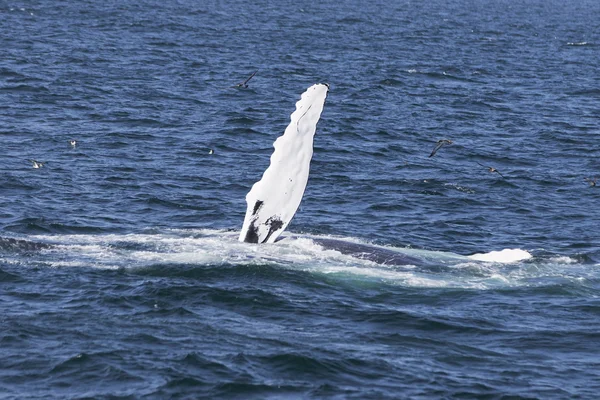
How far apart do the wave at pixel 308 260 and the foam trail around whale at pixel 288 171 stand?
1.05m

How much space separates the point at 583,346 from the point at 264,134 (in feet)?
70.1

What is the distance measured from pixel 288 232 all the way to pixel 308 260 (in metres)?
2.82

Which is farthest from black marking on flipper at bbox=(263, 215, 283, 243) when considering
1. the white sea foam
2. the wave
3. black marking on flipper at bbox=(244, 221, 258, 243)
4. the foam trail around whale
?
the white sea foam

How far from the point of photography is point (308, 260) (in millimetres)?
24406

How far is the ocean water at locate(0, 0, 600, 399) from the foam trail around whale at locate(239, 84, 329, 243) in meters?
1.10

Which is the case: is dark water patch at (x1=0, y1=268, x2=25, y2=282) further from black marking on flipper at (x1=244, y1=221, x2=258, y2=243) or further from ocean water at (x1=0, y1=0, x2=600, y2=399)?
black marking on flipper at (x1=244, y1=221, x2=258, y2=243)

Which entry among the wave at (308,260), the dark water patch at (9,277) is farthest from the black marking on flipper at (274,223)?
the dark water patch at (9,277)

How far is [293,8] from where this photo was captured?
103750mm

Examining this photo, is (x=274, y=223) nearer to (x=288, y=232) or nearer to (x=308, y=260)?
(x=308, y=260)

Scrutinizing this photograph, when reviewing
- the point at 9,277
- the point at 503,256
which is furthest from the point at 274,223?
the point at 9,277

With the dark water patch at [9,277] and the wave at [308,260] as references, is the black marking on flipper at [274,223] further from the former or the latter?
the dark water patch at [9,277]

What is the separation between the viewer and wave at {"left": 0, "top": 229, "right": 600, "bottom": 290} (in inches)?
938

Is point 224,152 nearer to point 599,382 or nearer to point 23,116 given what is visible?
point 23,116

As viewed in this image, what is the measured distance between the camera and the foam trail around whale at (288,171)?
23750 millimetres
